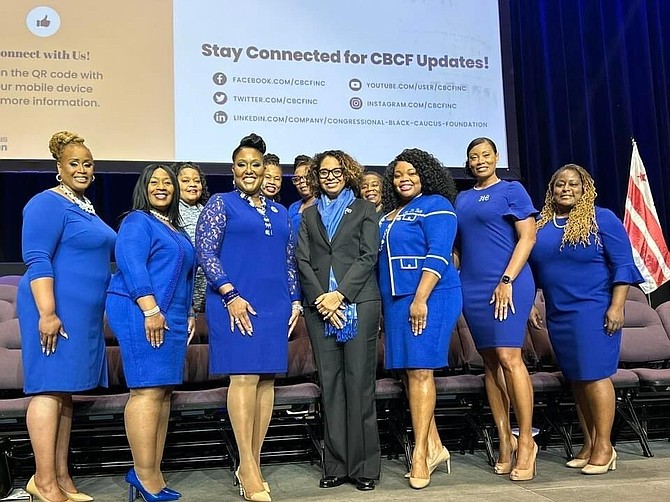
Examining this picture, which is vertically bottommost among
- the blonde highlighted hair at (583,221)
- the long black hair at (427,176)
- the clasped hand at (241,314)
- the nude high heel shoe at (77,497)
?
the nude high heel shoe at (77,497)

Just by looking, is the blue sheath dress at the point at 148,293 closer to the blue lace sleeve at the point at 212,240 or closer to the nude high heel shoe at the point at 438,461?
the blue lace sleeve at the point at 212,240

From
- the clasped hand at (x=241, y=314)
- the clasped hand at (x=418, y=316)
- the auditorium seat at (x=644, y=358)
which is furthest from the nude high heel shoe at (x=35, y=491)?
the auditorium seat at (x=644, y=358)

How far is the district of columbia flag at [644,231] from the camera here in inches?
244

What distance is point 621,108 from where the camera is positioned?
23.4 feet

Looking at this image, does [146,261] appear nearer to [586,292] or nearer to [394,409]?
[394,409]

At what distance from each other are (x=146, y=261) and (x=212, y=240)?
0.90 feet

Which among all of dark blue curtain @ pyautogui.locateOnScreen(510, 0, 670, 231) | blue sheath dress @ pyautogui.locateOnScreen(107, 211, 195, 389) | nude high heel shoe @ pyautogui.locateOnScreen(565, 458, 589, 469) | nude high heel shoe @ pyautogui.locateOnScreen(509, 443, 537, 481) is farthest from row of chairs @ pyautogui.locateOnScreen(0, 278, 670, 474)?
dark blue curtain @ pyautogui.locateOnScreen(510, 0, 670, 231)

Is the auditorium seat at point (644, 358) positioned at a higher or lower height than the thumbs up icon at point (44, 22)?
lower

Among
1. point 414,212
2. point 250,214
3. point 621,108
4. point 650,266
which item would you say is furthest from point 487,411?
point 621,108

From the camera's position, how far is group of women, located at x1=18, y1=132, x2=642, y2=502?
2.92 m

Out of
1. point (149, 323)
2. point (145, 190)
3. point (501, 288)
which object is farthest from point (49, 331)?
point (501, 288)

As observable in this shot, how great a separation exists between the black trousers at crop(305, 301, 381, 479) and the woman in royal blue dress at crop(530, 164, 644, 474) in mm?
978

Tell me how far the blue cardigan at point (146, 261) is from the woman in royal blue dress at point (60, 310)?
0.14 meters

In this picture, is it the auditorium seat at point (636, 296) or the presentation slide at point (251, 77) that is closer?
the auditorium seat at point (636, 296)
